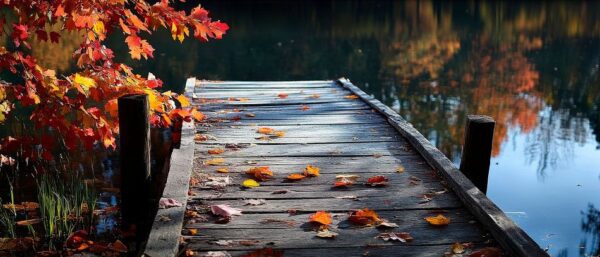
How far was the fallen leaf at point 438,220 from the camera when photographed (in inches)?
146

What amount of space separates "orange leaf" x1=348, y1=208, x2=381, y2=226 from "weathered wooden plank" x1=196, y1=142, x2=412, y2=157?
5.14ft

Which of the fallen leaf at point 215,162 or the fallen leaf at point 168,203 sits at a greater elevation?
the fallen leaf at point 215,162

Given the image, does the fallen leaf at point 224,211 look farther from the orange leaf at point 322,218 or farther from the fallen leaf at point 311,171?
the fallen leaf at point 311,171

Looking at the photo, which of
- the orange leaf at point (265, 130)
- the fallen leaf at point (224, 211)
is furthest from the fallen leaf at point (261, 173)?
the orange leaf at point (265, 130)

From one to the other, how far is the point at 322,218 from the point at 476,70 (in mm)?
15590

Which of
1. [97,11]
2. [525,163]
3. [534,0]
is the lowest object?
[525,163]

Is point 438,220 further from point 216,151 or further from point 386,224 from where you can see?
point 216,151

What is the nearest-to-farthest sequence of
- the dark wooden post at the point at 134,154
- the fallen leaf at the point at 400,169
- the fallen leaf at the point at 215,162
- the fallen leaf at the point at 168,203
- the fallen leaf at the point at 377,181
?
the fallen leaf at the point at 168,203 → the dark wooden post at the point at 134,154 → the fallen leaf at the point at 377,181 → the fallen leaf at the point at 400,169 → the fallen leaf at the point at 215,162

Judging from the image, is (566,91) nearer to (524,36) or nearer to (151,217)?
(524,36)

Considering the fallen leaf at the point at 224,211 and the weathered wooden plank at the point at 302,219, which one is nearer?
the weathered wooden plank at the point at 302,219

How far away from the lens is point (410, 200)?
4148mm

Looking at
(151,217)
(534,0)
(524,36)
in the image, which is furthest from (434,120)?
(534,0)

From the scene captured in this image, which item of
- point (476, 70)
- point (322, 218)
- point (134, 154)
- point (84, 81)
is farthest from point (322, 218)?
point (476, 70)

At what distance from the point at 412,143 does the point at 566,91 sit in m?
11.3
